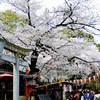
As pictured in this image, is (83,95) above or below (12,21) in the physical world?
below

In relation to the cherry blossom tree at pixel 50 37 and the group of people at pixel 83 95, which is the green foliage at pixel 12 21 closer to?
the cherry blossom tree at pixel 50 37

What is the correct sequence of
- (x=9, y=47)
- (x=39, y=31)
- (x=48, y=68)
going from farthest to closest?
(x=48, y=68) < (x=39, y=31) < (x=9, y=47)

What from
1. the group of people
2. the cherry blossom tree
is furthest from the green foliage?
the group of people

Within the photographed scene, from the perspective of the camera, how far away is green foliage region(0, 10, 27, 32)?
689 inches

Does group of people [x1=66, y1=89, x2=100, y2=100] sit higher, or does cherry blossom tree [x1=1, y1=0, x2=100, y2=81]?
cherry blossom tree [x1=1, y1=0, x2=100, y2=81]

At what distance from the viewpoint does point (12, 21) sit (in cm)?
1797

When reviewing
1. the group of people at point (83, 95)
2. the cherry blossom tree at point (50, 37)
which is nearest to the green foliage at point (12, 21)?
the cherry blossom tree at point (50, 37)

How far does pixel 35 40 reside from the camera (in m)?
17.3

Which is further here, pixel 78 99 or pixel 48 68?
pixel 48 68

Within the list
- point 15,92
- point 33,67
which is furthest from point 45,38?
point 15,92

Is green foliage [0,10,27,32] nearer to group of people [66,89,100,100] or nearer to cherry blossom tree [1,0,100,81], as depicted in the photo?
cherry blossom tree [1,0,100,81]

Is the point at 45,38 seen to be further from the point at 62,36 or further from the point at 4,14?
the point at 4,14

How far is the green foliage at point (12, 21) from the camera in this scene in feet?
57.4

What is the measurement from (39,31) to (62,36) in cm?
200
